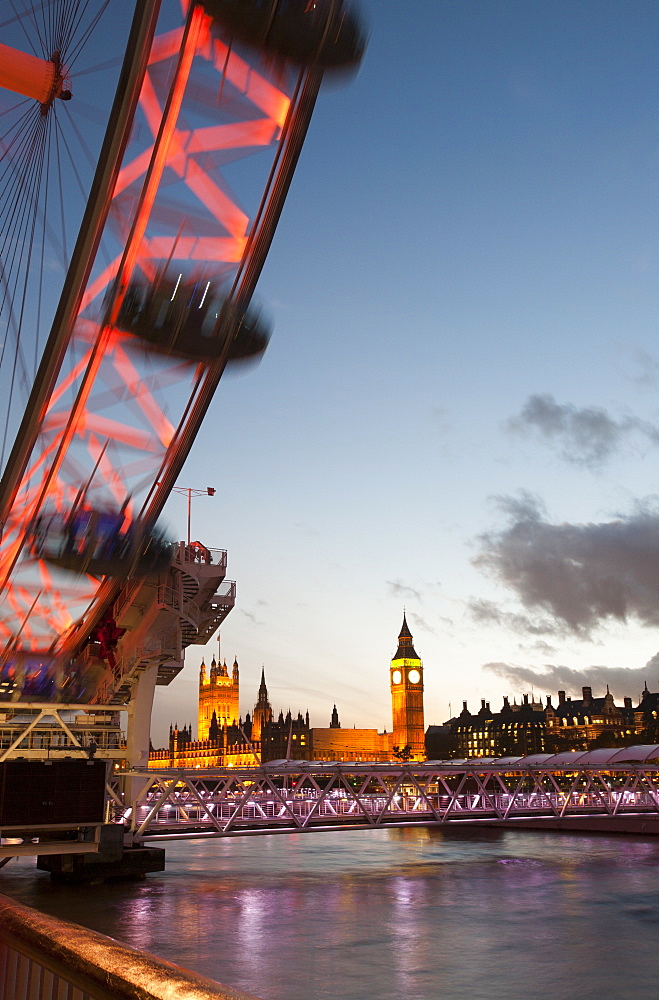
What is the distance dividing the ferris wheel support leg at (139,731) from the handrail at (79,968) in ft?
128

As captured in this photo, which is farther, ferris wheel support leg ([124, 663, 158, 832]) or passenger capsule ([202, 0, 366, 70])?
ferris wheel support leg ([124, 663, 158, 832])

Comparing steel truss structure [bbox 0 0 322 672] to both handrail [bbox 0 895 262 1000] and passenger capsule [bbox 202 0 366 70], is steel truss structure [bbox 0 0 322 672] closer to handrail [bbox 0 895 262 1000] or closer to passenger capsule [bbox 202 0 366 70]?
passenger capsule [bbox 202 0 366 70]

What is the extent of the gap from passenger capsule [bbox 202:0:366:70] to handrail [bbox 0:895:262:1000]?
1478 cm

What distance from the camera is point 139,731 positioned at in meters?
44.5

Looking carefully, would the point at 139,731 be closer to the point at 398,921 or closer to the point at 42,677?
the point at 42,677

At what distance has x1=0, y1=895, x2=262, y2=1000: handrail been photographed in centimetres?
301

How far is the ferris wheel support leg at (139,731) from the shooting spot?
142ft

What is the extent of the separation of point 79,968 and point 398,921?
31258 mm

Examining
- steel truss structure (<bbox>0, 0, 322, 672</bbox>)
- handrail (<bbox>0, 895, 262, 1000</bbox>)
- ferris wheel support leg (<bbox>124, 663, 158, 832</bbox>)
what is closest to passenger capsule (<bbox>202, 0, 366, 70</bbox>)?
steel truss structure (<bbox>0, 0, 322, 672</bbox>)

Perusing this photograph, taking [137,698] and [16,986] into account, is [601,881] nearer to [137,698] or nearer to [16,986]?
[137,698]

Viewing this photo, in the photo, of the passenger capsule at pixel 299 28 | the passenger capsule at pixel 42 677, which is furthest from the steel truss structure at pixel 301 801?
the passenger capsule at pixel 299 28

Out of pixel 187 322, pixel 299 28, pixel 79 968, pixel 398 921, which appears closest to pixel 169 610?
pixel 398 921

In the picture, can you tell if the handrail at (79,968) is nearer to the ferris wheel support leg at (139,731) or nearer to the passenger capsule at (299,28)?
the passenger capsule at (299,28)

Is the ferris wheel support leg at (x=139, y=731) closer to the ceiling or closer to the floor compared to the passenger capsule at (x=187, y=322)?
closer to the floor
